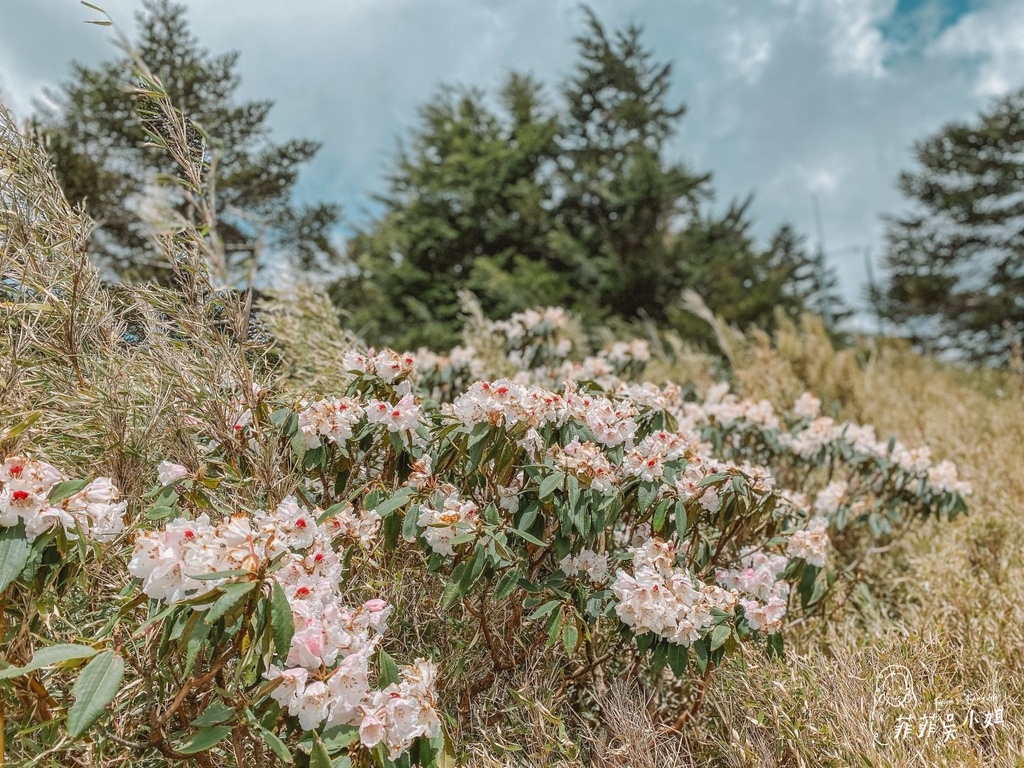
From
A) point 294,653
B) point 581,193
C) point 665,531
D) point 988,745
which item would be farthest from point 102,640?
point 581,193

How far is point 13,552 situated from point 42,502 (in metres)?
0.09

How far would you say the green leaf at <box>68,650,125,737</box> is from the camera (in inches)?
35.4

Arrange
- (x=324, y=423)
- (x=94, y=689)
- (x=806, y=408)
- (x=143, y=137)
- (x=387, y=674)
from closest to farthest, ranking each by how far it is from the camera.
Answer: (x=94, y=689)
(x=387, y=674)
(x=324, y=423)
(x=806, y=408)
(x=143, y=137)

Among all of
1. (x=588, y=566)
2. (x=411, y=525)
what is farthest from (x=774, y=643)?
(x=411, y=525)

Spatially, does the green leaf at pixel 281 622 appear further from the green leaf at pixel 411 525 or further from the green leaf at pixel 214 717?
the green leaf at pixel 411 525

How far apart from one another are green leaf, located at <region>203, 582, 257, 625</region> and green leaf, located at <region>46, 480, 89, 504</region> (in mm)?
364

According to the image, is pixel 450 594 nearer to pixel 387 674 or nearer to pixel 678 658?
pixel 387 674

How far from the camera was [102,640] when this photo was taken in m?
1.07

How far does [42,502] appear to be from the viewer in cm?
107

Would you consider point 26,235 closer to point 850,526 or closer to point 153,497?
point 153,497

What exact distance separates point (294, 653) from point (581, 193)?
8882mm

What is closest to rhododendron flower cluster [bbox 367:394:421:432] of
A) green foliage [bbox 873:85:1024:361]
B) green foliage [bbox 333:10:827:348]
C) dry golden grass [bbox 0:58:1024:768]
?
dry golden grass [bbox 0:58:1024:768]

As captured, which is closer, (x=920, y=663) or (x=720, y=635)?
(x=720, y=635)

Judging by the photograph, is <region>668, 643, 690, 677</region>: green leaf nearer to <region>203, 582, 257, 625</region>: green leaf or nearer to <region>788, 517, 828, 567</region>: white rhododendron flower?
<region>788, 517, 828, 567</region>: white rhododendron flower
